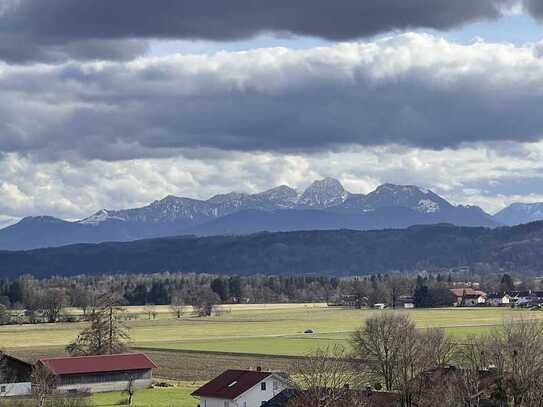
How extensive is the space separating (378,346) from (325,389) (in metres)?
19.3

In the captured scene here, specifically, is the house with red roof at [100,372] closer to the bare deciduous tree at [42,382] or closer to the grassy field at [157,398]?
the bare deciduous tree at [42,382]

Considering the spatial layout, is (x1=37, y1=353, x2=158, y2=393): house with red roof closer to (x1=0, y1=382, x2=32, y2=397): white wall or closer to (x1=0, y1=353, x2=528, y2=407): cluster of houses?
(x1=0, y1=353, x2=528, y2=407): cluster of houses

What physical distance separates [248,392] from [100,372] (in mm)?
28920

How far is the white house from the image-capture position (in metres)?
83.3

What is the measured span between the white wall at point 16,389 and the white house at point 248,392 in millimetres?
25347

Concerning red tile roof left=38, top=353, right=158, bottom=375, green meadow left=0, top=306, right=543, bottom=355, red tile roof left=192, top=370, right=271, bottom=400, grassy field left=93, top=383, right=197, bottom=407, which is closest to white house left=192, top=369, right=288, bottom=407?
red tile roof left=192, top=370, right=271, bottom=400

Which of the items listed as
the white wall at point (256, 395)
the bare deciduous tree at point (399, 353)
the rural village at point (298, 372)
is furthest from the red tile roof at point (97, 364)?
the bare deciduous tree at point (399, 353)

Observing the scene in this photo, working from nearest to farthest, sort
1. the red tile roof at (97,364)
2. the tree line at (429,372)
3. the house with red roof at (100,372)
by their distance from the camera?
1. the tree line at (429,372)
2. the house with red roof at (100,372)
3. the red tile roof at (97,364)

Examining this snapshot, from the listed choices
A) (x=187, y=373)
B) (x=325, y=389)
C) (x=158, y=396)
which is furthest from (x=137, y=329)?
(x=325, y=389)

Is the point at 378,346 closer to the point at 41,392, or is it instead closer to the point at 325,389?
the point at 325,389

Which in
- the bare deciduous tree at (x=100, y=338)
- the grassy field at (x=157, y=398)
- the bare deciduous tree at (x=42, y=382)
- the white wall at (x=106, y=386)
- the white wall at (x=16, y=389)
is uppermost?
the bare deciduous tree at (x=100, y=338)

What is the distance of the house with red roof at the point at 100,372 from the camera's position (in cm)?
10581

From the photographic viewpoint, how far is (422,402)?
67.2m

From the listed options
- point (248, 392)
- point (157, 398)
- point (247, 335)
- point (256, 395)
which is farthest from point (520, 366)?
point (247, 335)
